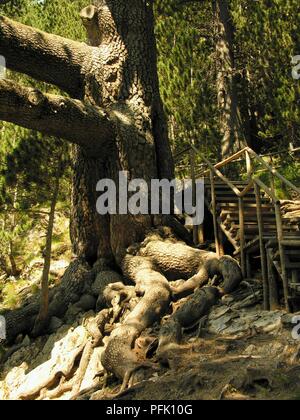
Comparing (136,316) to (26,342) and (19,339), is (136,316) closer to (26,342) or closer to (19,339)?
(26,342)

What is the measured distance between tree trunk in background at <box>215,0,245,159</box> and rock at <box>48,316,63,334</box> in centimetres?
652

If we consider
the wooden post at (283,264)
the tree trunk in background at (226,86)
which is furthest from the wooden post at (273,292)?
the tree trunk in background at (226,86)

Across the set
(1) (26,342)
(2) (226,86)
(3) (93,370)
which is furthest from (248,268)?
(2) (226,86)

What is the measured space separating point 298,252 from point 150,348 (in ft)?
6.46

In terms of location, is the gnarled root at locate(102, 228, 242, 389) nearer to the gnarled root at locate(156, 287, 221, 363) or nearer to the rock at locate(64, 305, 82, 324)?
the gnarled root at locate(156, 287, 221, 363)

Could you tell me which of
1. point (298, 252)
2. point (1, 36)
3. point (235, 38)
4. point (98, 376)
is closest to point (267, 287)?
point (298, 252)

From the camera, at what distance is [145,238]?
909 cm

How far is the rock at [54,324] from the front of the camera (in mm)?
8828

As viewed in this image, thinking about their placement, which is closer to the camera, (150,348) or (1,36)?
(150,348)

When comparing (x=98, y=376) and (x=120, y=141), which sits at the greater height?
(x=120, y=141)

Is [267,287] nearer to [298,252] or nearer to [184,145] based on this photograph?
[298,252]

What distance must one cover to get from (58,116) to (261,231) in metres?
3.25

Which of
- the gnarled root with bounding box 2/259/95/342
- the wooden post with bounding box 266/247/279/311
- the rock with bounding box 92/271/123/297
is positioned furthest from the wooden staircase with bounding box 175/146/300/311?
the gnarled root with bounding box 2/259/95/342
